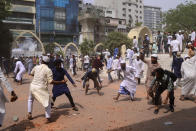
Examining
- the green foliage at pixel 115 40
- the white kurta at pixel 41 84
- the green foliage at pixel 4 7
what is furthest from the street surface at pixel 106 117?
the green foliage at pixel 115 40

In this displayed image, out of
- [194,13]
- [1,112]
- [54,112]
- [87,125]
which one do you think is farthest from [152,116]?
[194,13]

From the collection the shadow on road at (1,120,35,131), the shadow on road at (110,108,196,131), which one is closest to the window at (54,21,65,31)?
the shadow on road at (1,120,35,131)

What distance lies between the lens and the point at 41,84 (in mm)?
5676

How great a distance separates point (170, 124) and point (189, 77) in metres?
2.91

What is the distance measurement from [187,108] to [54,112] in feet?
13.3

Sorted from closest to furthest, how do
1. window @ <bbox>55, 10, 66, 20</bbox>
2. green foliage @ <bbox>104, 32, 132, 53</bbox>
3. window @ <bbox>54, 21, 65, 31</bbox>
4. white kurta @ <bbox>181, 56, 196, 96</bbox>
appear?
white kurta @ <bbox>181, 56, 196, 96</bbox> < green foliage @ <bbox>104, 32, 132, 53</bbox> < window @ <bbox>54, 21, 65, 31</bbox> < window @ <bbox>55, 10, 66, 20</bbox>

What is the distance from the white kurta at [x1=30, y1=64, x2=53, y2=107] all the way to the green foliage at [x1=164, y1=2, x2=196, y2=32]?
33653 mm

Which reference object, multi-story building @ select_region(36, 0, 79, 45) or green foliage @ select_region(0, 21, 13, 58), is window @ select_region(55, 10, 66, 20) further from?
green foliage @ select_region(0, 21, 13, 58)

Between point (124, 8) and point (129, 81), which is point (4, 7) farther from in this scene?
point (124, 8)

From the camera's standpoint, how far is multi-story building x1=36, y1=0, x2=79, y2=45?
46.4 metres

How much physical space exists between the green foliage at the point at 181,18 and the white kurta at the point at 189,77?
1181 inches

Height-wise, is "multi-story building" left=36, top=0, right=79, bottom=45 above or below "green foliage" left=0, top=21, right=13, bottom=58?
above

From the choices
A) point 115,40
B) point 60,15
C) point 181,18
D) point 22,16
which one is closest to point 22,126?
point 115,40

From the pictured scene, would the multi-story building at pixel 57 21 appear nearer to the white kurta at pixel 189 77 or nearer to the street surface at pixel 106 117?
the street surface at pixel 106 117
